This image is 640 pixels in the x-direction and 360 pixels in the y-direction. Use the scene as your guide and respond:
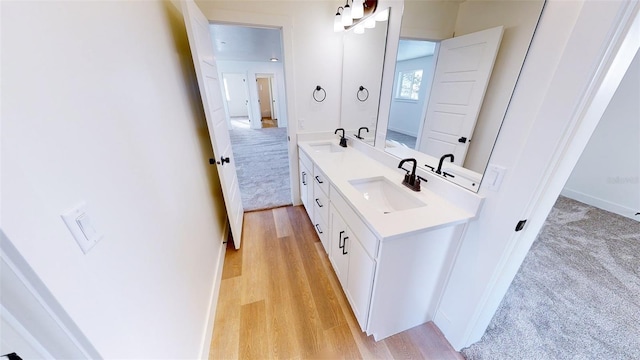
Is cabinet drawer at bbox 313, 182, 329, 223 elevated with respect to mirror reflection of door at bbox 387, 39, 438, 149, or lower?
lower

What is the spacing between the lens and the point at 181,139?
130cm

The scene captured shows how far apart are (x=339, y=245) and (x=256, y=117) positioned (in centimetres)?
708

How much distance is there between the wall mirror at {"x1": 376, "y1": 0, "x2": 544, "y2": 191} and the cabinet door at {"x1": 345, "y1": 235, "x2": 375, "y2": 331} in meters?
0.66

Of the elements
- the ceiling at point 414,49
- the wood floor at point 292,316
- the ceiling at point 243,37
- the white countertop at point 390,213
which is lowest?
the wood floor at point 292,316

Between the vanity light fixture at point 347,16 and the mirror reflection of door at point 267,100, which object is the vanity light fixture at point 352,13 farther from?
the mirror reflection of door at point 267,100

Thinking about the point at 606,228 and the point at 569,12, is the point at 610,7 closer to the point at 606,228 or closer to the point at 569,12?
the point at 569,12

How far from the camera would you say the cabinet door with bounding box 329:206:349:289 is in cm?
138

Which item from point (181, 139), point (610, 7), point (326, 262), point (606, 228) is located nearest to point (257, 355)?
point (326, 262)

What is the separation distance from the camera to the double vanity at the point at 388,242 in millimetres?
1030

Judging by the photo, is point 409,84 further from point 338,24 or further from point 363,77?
point 338,24

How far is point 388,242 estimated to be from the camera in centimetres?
97

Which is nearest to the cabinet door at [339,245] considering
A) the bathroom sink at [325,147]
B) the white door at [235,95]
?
the bathroom sink at [325,147]

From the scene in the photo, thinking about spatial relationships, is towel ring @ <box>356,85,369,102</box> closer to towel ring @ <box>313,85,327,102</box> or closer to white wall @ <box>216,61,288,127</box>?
towel ring @ <box>313,85,327,102</box>

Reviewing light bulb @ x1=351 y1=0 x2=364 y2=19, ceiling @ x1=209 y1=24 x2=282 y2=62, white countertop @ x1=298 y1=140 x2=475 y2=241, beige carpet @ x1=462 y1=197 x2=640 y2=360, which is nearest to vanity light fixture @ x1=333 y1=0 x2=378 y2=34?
light bulb @ x1=351 y1=0 x2=364 y2=19
